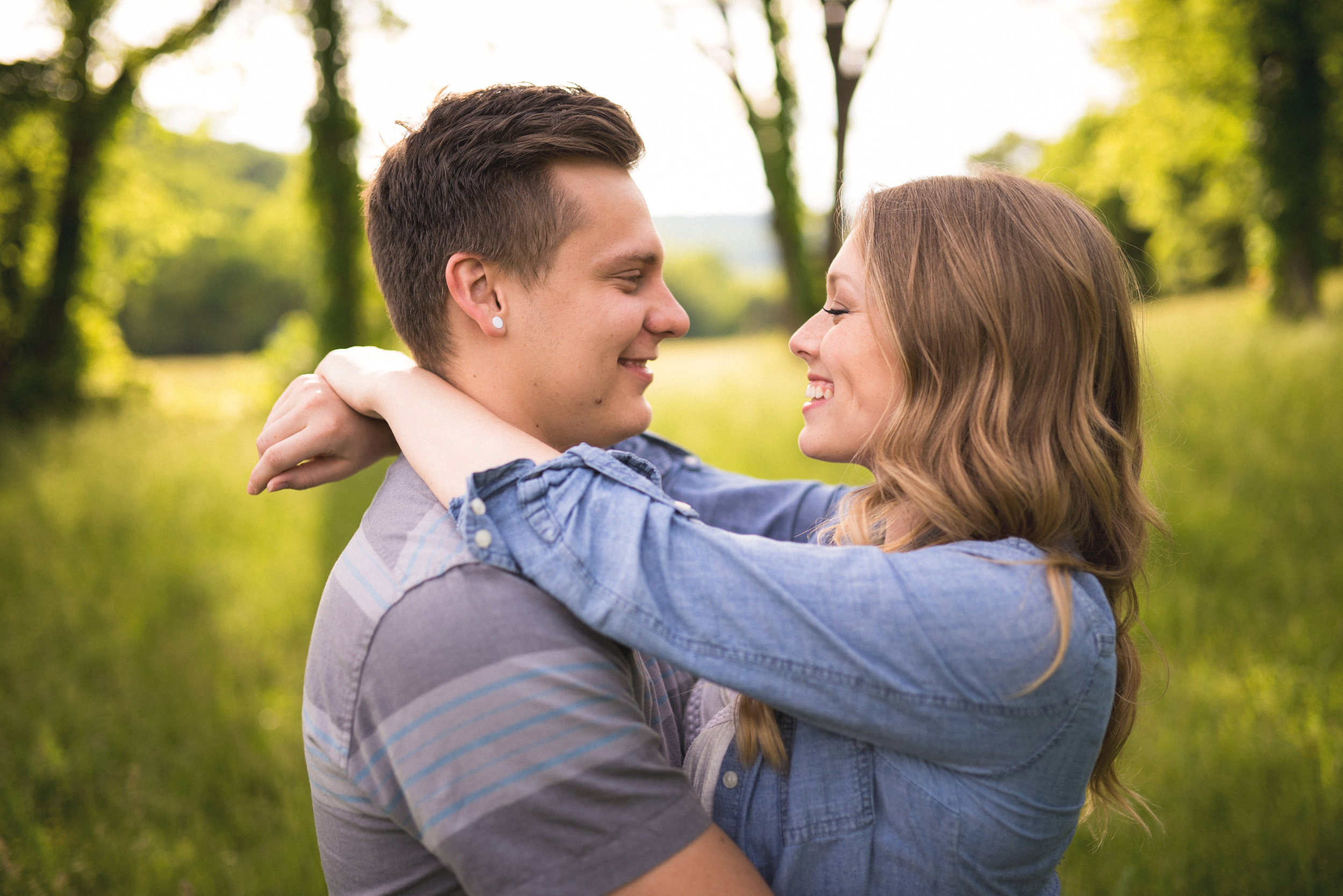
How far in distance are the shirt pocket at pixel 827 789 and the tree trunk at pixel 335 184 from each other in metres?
11.7

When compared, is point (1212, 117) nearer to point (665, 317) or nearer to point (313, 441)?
point (665, 317)

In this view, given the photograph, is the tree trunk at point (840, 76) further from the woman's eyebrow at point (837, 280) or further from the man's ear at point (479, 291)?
the man's ear at point (479, 291)

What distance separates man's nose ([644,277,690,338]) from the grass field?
1.35 meters

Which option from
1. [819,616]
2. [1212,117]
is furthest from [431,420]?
[1212,117]

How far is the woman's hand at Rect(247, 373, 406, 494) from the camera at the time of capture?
176 cm

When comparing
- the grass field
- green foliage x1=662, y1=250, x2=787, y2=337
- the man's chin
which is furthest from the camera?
green foliage x1=662, y1=250, x2=787, y2=337

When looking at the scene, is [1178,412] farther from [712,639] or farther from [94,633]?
[94,633]

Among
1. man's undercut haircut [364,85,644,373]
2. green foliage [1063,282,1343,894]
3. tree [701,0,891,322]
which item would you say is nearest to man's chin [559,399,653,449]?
man's undercut haircut [364,85,644,373]

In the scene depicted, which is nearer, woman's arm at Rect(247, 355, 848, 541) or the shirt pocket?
the shirt pocket

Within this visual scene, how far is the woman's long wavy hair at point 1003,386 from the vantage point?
152cm

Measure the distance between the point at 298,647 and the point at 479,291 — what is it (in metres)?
4.39

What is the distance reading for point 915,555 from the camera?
51.1 inches

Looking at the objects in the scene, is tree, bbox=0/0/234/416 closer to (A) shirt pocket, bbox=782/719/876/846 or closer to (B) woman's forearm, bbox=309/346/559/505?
(B) woman's forearm, bbox=309/346/559/505

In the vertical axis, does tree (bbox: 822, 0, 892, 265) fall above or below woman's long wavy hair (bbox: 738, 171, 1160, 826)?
above
